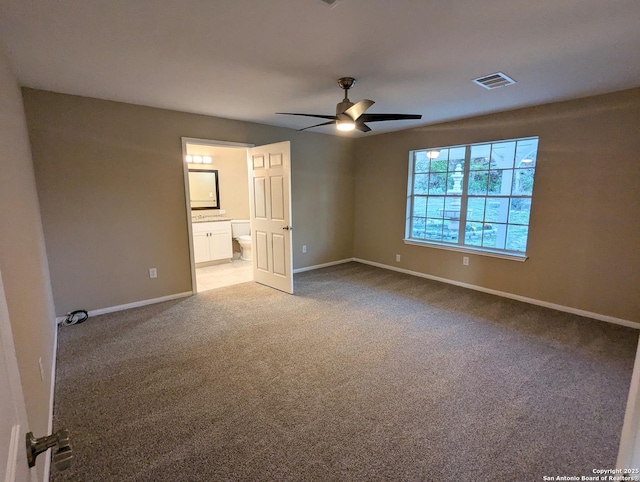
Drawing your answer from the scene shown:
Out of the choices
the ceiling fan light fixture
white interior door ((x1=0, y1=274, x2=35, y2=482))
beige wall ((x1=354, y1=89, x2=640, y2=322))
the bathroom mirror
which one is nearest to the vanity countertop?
the bathroom mirror

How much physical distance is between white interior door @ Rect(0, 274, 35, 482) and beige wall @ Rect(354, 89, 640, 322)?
458 cm

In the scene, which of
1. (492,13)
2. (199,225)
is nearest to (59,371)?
(199,225)

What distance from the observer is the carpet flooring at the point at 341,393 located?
1.68m

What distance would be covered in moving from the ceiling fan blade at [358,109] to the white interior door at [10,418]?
2.42m

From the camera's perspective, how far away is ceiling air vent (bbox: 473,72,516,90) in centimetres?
274

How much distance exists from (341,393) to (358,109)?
221 centimetres

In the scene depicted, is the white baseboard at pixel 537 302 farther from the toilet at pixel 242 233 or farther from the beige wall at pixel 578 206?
the toilet at pixel 242 233

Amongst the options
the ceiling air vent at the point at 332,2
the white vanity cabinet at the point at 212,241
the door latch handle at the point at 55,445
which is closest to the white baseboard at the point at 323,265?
the white vanity cabinet at the point at 212,241

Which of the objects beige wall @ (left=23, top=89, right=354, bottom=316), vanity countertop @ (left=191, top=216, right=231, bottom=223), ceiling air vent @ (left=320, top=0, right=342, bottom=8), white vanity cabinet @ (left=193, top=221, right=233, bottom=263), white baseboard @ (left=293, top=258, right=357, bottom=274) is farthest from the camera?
vanity countertop @ (left=191, top=216, right=231, bottom=223)

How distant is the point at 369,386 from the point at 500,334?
1.65 meters

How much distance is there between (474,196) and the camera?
14.5 ft

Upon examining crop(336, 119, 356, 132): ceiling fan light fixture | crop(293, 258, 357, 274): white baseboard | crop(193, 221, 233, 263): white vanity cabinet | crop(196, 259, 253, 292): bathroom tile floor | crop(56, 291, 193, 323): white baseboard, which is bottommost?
crop(196, 259, 253, 292): bathroom tile floor

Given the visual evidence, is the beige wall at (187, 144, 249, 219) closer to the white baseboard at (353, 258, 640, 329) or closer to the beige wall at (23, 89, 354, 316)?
the beige wall at (23, 89, 354, 316)

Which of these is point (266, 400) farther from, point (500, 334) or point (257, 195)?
point (257, 195)
